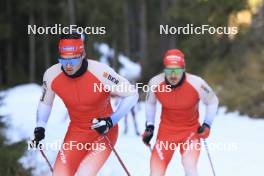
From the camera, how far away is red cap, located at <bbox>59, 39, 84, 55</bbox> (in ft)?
21.1

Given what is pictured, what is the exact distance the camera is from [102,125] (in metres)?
6.32

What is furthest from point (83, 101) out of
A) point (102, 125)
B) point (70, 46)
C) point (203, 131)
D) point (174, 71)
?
point (203, 131)

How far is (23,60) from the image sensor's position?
4019cm

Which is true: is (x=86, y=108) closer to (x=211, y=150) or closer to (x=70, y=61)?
(x=70, y=61)

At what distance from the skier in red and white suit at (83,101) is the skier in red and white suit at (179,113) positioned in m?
0.77

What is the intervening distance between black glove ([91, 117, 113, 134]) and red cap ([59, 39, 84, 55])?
72 centimetres

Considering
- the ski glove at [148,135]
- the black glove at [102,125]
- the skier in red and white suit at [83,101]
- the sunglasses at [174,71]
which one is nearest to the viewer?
the black glove at [102,125]

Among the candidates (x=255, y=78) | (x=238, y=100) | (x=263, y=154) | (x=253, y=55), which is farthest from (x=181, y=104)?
(x=253, y=55)

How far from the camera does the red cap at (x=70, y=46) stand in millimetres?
6418

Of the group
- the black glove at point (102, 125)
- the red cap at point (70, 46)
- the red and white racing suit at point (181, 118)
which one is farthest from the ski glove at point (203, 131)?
the red cap at point (70, 46)

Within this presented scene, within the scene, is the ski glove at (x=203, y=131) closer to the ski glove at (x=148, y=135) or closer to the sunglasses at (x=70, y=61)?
the ski glove at (x=148, y=135)

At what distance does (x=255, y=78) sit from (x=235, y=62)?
11.2 ft

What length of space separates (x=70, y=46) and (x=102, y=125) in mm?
862

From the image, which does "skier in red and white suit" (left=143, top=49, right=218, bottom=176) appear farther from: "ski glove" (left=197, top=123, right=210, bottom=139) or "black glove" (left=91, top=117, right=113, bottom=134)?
"black glove" (left=91, top=117, right=113, bottom=134)
